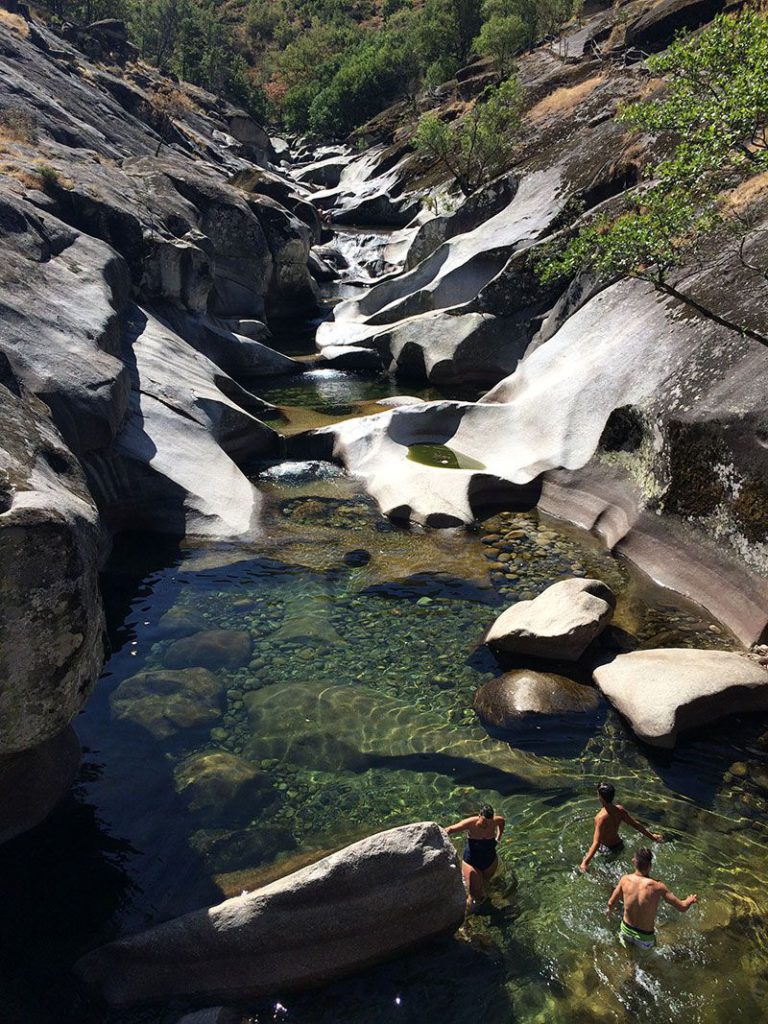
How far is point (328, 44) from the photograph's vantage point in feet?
348

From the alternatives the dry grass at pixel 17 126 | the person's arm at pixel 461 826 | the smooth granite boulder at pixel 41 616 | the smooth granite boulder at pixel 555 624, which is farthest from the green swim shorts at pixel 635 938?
the dry grass at pixel 17 126

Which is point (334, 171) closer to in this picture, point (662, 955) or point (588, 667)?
point (588, 667)

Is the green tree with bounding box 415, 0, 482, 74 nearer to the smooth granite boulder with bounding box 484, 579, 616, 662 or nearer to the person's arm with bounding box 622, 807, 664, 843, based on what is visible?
the smooth granite boulder with bounding box 484, 579, 616, 662

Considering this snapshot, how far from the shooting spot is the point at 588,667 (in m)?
11.4

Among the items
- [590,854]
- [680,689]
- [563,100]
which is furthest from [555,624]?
[563,100]

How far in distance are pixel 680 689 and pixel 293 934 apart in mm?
6305

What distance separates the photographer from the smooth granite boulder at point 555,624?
1132 cm

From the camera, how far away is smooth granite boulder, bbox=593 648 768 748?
31.4 feet

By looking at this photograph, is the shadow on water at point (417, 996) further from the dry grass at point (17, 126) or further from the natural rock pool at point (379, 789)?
the dry grass at point (17, 126)

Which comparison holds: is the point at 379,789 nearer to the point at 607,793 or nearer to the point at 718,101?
the point at 607,793

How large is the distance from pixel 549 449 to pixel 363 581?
7.13 m

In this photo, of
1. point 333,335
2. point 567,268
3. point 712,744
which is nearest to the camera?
point 712,744

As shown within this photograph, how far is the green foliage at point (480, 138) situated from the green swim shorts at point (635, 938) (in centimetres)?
3884

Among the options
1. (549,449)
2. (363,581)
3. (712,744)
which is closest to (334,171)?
(549,449)
